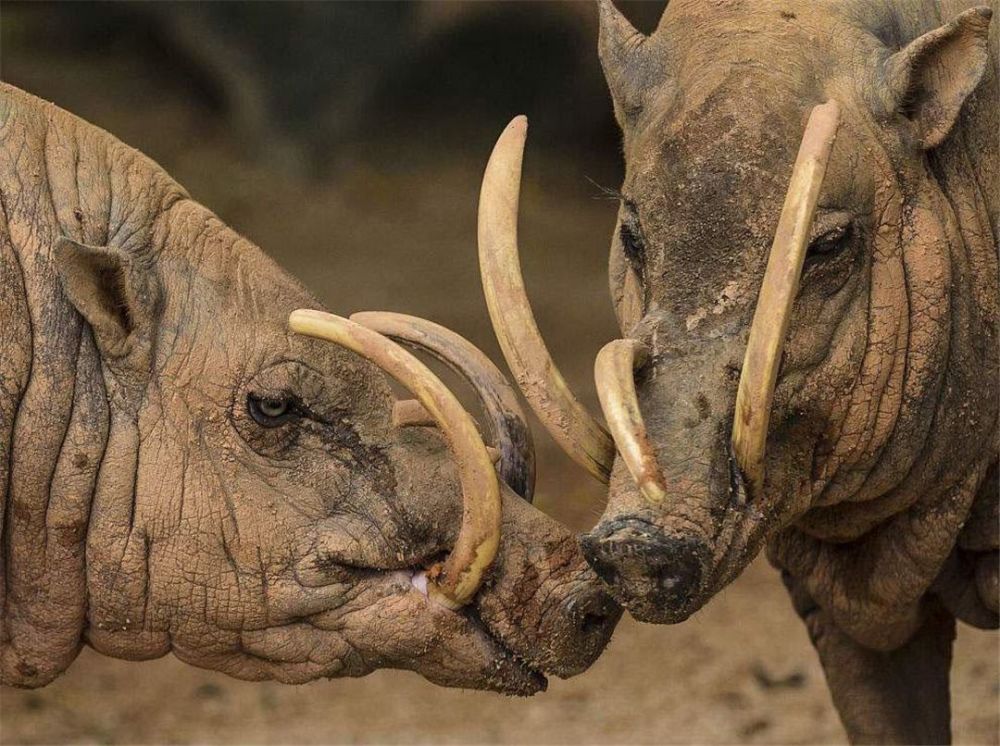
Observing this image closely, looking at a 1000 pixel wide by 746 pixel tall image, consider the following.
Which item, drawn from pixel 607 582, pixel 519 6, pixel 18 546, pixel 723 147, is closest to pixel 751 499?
pixel 607 582

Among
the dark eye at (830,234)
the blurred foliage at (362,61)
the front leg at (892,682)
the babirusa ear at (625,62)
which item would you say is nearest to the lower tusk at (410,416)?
the babirusa ear at (625,62)

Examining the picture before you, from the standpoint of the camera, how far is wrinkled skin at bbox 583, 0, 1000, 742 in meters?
4.16

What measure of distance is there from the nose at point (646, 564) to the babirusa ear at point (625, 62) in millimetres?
1278

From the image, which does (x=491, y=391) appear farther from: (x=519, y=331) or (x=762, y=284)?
(x=762, y=284)

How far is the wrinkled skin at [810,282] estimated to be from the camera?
4.16 metres

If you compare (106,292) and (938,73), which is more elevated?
(938,73)

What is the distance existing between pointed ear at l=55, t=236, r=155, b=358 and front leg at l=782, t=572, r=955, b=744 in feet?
7.65

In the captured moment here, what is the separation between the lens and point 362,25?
10.7 meters

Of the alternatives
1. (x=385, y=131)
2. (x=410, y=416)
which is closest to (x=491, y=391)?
(x=410, y=416)

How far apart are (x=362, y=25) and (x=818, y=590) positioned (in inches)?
242

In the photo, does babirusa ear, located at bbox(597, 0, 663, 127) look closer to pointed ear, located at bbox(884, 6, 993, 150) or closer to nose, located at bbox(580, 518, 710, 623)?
pointed ear, located at bbox(884, 6, 993, 150)

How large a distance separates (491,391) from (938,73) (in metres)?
1.39

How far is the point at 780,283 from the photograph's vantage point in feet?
13.3

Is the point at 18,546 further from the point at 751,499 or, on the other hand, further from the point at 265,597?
the point at 751,499
